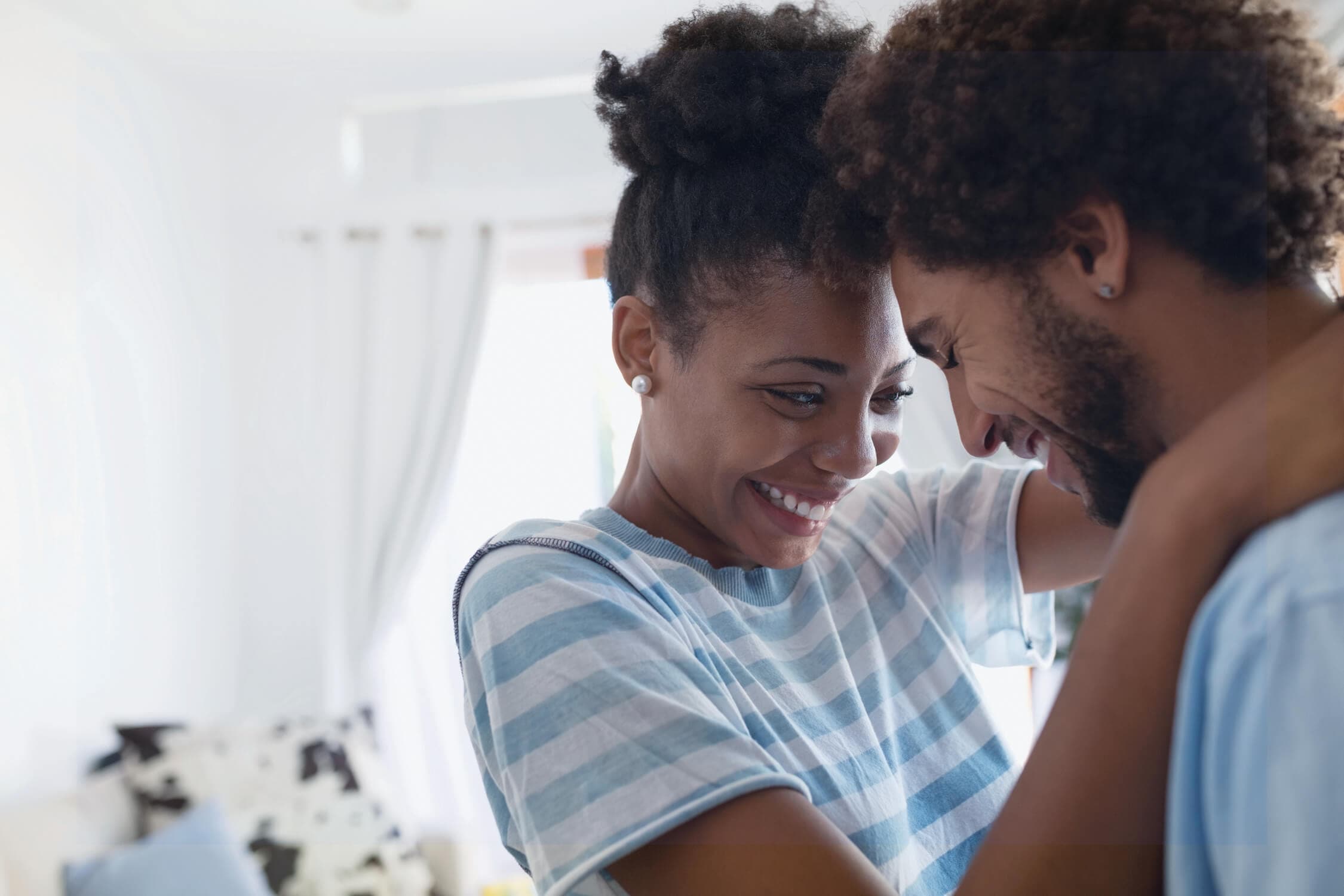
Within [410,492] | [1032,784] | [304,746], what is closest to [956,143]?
[1032,784]

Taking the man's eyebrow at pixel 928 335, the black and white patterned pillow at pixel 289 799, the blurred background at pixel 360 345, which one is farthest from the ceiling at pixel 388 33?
the man's eyebrow at pixel 928 335

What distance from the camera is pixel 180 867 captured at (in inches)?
103

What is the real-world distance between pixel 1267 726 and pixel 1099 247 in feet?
1.07

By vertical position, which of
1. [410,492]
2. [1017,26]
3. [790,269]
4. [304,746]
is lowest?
[304,746]

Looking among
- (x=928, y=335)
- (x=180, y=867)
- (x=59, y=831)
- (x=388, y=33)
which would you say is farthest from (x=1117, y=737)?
(x=388, y=33)

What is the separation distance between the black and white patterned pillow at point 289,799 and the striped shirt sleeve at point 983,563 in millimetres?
2197

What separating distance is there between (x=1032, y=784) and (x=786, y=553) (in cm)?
46

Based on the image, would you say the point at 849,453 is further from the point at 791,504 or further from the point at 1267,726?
the point at 1267,726

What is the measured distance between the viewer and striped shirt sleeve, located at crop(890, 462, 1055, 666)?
4.14 ft

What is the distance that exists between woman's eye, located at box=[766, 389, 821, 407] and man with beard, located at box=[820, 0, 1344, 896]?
223 millimetres

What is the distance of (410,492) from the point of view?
3920mm

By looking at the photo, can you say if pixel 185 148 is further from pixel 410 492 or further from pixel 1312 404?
pixel 1312 404

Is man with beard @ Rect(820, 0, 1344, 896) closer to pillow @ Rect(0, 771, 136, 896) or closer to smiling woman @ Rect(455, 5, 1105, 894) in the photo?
smiling woman @ Rect(455, 5, 1105, 894)

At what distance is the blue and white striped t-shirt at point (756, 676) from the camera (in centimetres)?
76
